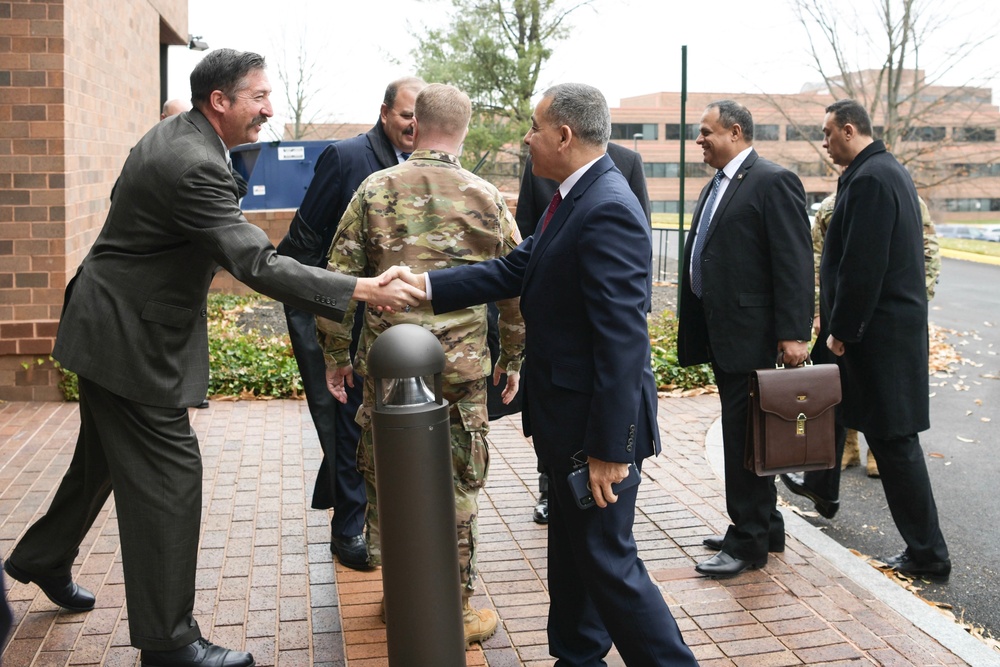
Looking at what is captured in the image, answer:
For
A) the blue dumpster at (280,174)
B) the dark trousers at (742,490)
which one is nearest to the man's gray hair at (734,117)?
the dark trousers at (742,490)

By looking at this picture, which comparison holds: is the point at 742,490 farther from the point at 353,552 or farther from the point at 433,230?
the point at 433,230

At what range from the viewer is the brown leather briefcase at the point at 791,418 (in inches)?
184

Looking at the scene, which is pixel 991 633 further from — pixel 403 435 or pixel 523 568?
pixel 403 435

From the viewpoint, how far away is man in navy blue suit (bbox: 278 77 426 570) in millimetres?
4789

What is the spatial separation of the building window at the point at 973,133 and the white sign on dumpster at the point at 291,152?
14.7 m

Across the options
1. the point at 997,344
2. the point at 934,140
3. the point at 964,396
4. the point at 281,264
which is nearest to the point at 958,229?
the point at 934,140

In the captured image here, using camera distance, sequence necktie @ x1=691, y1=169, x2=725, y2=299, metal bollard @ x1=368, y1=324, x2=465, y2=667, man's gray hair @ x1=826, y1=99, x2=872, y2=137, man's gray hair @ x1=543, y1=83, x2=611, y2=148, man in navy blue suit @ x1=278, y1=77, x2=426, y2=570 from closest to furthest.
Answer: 1. metal bollard @ x1=368, y1=324, x2=465, y2=667
2. man's gray hair @ x1=543, y1=83, x2=611, y2=148
3. man in navy blue suit @ x1=278, y1=77, x2=426, y2=570
4. necktie @ x1=691, y1=169, x2=725, y2=299
5. man's gray hair @ x1=826, y1=99, x2=872, y2=137

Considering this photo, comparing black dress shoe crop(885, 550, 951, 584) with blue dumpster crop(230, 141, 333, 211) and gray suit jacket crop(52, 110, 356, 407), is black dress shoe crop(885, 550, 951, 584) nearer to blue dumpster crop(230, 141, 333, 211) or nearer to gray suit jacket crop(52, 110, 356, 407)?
gray suit jacket crop(52, 110, 356, 407)

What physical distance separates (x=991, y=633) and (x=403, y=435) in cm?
300

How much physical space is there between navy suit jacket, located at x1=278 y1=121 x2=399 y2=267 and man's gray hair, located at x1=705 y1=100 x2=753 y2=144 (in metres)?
1.62

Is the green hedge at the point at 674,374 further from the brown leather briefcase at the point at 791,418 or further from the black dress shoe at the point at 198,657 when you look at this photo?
the black dress shoe at the point at 198,657

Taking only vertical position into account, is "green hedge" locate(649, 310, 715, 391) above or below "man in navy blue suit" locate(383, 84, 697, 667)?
below

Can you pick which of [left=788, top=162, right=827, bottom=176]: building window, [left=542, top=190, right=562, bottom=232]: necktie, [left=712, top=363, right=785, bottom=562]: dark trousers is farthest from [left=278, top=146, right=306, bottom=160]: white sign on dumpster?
[left=788, top=162, right=827, bottom=176]: building window

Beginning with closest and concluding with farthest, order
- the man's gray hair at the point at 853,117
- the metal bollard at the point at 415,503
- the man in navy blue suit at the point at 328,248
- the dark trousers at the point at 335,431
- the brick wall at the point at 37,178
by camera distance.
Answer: the metal bollard at the point at 415,503 < the man in navy blue suit at the point at 328,248 < the dark trousers at the point at 335,431 < the man's gray hair at the point at 853,117 < the brick wall at the point at 37,178
